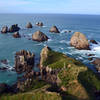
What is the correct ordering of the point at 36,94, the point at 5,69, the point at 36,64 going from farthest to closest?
the point at 36,64, the point at 5,69, the point at 36,94

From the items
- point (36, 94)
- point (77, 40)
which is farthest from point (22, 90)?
point (77, 40)

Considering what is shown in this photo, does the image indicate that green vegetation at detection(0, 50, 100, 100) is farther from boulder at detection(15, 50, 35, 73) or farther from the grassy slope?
boulder at detection(15, 50, 35, 73)

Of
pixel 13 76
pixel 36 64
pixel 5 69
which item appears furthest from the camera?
pixel 36 64

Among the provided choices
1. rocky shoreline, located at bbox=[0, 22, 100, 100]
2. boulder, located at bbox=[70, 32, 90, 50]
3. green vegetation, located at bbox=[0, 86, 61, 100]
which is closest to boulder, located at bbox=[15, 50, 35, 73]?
rocky shoreline, located at bbox=[0, 22, 100, 100]

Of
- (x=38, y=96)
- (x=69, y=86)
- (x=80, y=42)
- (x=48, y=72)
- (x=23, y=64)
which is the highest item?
(x=80, y=42)

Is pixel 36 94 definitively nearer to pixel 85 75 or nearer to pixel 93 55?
pixel 85 75

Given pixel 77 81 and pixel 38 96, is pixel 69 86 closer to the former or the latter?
pixel 77 81

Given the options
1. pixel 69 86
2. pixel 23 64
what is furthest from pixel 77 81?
pixel 23 64

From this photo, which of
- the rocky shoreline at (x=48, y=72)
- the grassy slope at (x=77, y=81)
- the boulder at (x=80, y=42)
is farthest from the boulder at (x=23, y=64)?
the boulder at (x=80, y=42)

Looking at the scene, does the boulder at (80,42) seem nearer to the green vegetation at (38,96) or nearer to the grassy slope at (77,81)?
the grassy slope at (77,81)

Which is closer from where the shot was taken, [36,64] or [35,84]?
[35,84]

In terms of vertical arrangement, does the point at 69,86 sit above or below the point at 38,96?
below
